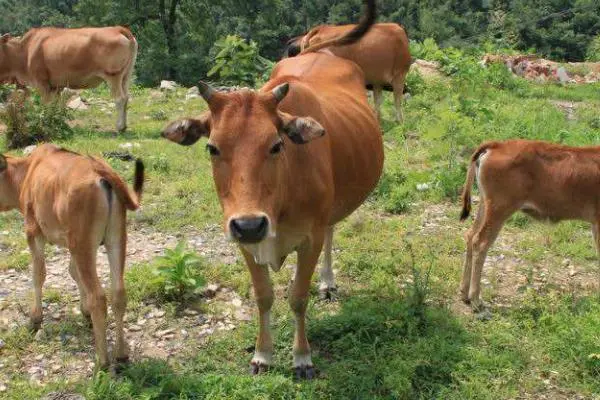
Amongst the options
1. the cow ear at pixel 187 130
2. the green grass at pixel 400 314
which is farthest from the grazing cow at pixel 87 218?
the cow ear at pixel 187 130

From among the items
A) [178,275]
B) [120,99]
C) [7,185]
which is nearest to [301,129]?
[178,275]

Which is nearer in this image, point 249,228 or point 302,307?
point 249,228

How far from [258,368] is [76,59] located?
9769mm

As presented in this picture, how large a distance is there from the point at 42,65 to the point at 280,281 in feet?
29.6

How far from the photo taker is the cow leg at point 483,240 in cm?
600

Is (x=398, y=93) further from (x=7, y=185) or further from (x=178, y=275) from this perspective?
(x=7, y=185)

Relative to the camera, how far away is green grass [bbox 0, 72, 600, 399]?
15.6 ft

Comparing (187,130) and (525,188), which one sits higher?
(187,130)

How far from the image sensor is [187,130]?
14.3 ft

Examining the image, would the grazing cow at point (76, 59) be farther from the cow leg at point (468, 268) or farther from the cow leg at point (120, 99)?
the cow leg at point (468, 268)

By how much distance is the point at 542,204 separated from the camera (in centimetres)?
622

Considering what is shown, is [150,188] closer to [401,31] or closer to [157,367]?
[157,367]

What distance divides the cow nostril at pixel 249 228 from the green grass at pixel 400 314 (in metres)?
1.32

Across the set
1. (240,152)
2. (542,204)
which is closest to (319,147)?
(240,152)
